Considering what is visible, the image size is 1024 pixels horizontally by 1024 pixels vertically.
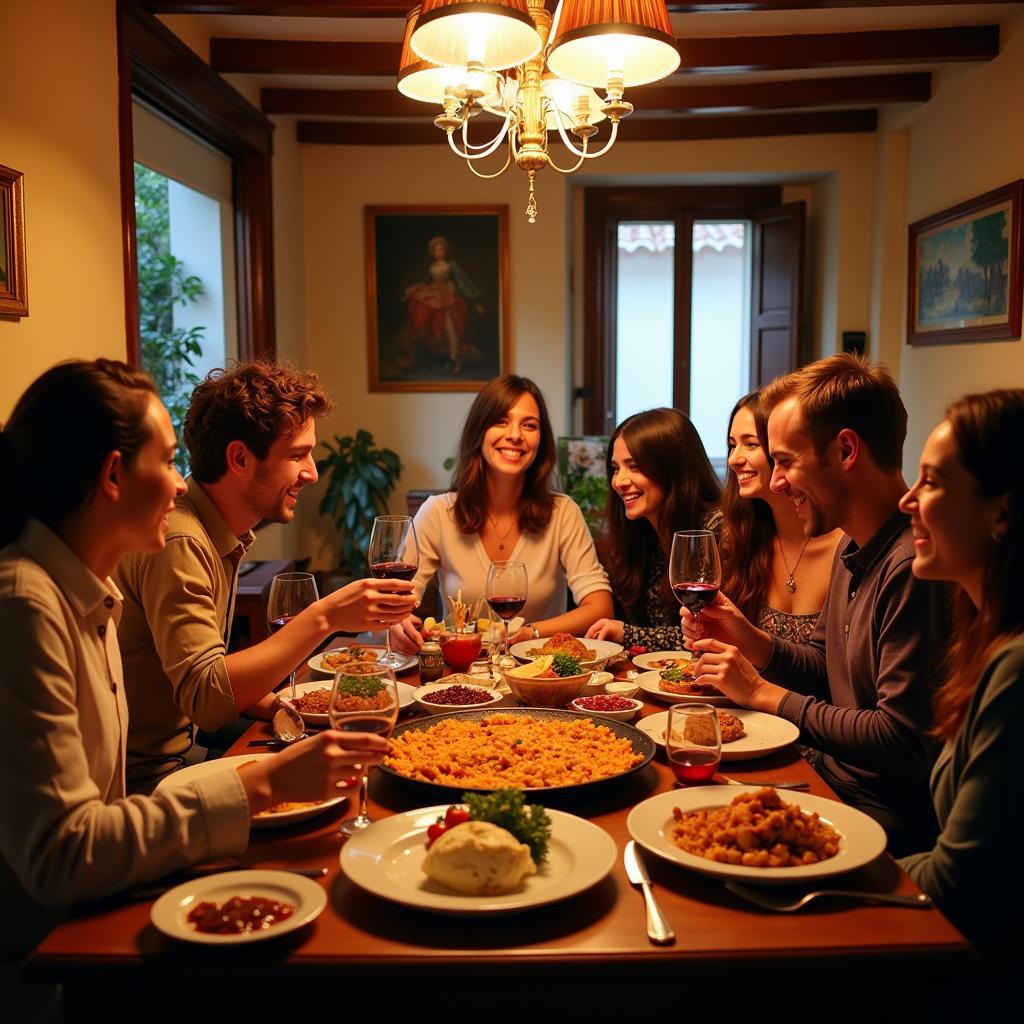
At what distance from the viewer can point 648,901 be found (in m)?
1.14

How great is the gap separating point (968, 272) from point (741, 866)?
4507mm

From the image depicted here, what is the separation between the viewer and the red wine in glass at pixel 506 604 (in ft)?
6.68

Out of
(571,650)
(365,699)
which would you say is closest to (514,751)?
(365,699)

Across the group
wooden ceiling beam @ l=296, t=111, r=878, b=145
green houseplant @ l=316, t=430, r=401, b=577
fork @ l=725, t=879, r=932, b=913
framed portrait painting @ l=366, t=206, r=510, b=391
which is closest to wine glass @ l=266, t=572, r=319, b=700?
fork @ l=725, t=879, r=932, b=913

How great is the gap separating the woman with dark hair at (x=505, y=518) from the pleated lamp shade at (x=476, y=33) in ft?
3.29

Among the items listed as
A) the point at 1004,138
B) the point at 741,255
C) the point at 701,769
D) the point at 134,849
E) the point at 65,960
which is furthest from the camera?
the point at 741,255

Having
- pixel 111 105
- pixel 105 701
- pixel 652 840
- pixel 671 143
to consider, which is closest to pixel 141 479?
pixel 105 701

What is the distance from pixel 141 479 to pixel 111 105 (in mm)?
2709

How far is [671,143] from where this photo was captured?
6375mm

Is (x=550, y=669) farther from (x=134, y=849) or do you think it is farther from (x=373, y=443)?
(x=373, y=443)

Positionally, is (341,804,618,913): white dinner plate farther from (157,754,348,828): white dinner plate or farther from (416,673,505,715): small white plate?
(416,673,505,715): small white plate

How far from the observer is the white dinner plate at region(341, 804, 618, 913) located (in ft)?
3.61

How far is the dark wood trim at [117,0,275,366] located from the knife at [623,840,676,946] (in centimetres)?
300

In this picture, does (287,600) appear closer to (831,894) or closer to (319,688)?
(319,688)
